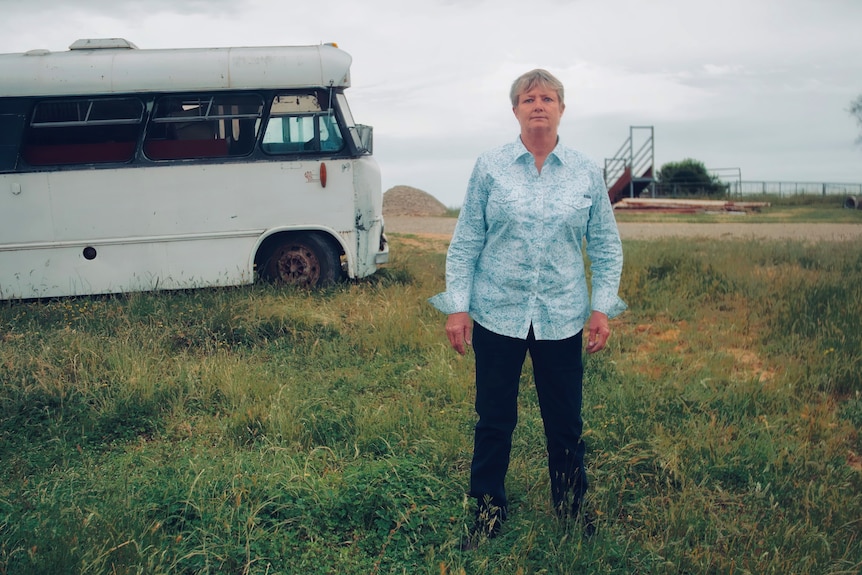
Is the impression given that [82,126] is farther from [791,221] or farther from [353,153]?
[791,221]

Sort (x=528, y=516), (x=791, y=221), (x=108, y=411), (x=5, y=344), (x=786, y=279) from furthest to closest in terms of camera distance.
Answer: (x=791, y=221), (x=786, y=279), (x=5, y=344), (x=108, y=411), (x=528, y=516)

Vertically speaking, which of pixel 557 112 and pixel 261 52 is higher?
pixel 261 52

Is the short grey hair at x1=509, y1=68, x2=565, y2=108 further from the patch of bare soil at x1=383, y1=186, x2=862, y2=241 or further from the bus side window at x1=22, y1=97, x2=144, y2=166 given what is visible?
the patch of bare soil at x1=383, y1=186, x2=862, y2=241

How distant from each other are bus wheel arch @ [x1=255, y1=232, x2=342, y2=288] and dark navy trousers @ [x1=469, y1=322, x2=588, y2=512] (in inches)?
232

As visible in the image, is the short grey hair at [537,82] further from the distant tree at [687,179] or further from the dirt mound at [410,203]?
the distant tree at [687,179]

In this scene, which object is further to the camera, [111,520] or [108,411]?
[108,411]

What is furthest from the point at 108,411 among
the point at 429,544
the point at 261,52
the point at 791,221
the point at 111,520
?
the point at 791,221

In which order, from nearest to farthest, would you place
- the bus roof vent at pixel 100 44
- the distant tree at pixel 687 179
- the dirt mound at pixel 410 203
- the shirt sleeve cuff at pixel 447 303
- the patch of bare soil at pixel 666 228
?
the shirt sleeve cuff at pixel 447 303
the bus roof vent at pixel 100 44
the patch of bare soil at pixel 666 228
the dirt mound at pixel 410 203
the distant tree at pixel 687 179

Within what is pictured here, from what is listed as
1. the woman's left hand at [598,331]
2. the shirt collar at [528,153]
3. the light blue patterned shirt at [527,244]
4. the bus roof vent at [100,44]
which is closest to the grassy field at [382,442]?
the woman's left hand at [598,331]

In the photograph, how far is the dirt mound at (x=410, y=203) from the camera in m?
26.4

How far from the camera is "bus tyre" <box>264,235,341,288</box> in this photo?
898 cm

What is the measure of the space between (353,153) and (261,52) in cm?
160

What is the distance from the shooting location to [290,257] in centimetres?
900

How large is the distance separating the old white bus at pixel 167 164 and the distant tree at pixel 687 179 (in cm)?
3139
